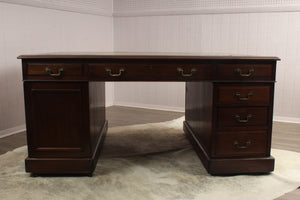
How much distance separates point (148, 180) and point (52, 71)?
3.42ft

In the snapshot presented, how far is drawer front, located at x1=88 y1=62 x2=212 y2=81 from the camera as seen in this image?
221 cm

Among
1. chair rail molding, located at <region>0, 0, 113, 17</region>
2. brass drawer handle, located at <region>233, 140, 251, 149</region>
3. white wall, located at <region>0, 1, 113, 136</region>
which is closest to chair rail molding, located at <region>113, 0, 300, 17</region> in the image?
chair rail molding, located at <region>0, 0, 113, 17</region>

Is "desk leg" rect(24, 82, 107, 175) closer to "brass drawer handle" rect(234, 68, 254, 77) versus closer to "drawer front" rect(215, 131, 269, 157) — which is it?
"drawer front" rect(215, 131, 269, 157)

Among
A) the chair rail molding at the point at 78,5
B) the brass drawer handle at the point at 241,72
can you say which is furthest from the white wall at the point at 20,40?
the brass drawer handle at the point at 241,72

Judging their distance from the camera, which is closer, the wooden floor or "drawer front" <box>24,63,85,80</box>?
"drawer front" <box>24,63,85,80</box>

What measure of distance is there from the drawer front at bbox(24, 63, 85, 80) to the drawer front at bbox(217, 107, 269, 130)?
1.08 meters

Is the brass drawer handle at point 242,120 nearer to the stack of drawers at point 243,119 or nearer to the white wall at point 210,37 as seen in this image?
the stack of drawers at point 243,119

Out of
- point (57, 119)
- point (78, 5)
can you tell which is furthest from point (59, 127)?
point (78, 5)

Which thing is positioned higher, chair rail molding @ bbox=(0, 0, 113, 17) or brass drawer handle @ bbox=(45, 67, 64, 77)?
chair rail molding @ bbox=(0, 0, 113, 17)

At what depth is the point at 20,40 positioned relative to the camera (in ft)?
11.3

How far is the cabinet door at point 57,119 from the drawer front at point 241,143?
990mm

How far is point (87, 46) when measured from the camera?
179 inches

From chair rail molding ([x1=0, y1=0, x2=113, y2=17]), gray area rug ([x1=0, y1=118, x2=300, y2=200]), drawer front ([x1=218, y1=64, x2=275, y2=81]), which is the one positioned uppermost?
chair rail molding ([x1=0, y1=0, x2=113, y2=17])

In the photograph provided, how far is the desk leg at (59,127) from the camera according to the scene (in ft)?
7.24
